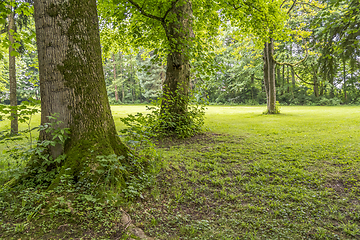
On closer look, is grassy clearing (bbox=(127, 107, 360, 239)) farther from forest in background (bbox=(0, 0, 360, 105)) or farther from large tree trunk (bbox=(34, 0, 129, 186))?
forest in background (bbox=(0, 0, 360, 105))

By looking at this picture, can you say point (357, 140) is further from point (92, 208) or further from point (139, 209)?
point (92, 208)

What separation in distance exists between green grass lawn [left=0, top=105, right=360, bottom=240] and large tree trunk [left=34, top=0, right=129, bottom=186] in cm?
104

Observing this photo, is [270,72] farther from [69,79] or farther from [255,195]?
[69,79]

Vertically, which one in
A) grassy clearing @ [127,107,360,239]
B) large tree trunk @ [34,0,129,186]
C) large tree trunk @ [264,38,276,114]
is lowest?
grassy clearing @ [127,107,360,239]

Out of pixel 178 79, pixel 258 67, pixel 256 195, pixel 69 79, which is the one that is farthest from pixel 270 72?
pixel 258 67

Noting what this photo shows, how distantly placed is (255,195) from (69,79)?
10.8 ft

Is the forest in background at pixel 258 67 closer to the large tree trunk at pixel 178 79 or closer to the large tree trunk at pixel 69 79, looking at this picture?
the large tree trunk at pixel 178 79

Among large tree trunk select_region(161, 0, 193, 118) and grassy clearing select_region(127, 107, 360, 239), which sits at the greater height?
large tree trunk select_region(161, 0, 193, 118)

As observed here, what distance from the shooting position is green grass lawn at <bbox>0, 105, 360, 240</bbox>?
237 cm

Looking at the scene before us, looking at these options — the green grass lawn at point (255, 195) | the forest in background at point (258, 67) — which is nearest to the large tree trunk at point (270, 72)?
the forest in background at point (258, 67)

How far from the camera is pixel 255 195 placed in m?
3.18

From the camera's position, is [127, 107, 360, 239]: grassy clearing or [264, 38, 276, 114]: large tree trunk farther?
[264, 38, 276, 114]: large tree trunk

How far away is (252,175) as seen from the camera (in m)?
3.95

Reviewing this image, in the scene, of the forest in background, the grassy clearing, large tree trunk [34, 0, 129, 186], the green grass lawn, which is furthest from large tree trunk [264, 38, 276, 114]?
large tree trunk [34, 0, 129, 186]
